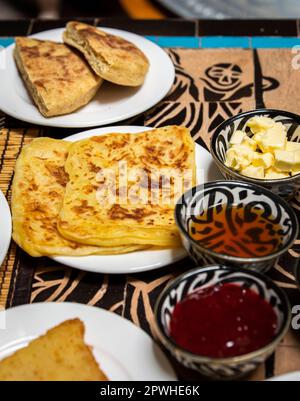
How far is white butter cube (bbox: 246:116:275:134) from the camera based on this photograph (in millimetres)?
2743

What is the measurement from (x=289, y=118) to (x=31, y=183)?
121cm

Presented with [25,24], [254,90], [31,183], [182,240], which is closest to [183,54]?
[254,90]

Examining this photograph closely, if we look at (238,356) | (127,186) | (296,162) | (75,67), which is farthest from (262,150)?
(75,67)

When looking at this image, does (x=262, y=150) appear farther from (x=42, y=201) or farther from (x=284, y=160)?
(x=42, y=201)

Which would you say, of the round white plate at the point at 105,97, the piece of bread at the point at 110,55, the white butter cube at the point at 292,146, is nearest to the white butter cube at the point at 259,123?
the white butter cube at the point at 292,146

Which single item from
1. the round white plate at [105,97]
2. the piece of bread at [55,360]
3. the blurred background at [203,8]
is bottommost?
the piece of bread at [55,360]

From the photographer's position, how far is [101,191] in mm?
2598

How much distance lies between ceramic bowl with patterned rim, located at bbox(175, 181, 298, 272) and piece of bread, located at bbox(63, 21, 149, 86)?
3.51 ft

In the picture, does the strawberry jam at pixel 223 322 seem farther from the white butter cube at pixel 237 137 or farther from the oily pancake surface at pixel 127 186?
the white butter cube at pixel 237 137

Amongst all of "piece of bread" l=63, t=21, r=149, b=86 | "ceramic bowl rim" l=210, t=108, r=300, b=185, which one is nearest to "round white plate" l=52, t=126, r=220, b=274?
"ceramic bowl rim" l=210, t=108, r=300, b=185

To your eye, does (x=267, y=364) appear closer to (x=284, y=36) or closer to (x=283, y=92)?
(x=283, y=92)

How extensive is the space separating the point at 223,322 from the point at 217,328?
3 centimetres

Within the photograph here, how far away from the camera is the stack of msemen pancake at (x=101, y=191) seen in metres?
2.40

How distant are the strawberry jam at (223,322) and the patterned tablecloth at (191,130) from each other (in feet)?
0.71
